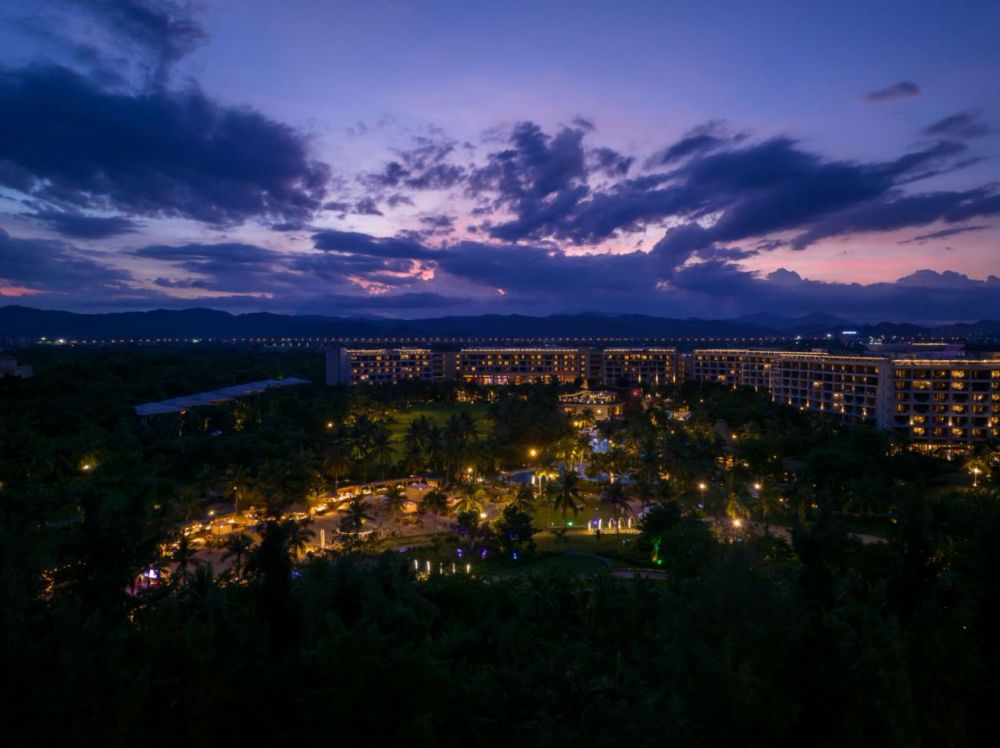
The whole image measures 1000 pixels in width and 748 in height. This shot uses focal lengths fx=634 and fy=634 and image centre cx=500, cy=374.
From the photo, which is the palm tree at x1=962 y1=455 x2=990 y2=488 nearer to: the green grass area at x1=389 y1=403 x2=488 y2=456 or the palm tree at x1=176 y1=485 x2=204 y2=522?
the green grass area at x1=389 y1=403 x2=488 y2=456

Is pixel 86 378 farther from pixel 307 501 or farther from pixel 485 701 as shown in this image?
pixel 485 701

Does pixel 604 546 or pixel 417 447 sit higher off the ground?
pixel 417 447

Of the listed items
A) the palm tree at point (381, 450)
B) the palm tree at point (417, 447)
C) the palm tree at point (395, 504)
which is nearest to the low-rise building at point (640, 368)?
the palm tree at point (417, 447)

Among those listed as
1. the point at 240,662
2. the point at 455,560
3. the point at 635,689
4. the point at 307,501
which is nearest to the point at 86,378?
the point at 307,501

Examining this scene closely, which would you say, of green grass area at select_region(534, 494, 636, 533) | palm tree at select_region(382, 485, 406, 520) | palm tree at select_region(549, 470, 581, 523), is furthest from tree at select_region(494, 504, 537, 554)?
palm tree at select_region(382, 485, 406, 520)

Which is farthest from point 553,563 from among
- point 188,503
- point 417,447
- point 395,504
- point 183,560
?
point 188,503

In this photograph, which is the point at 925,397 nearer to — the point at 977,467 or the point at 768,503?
the point at 977,467
